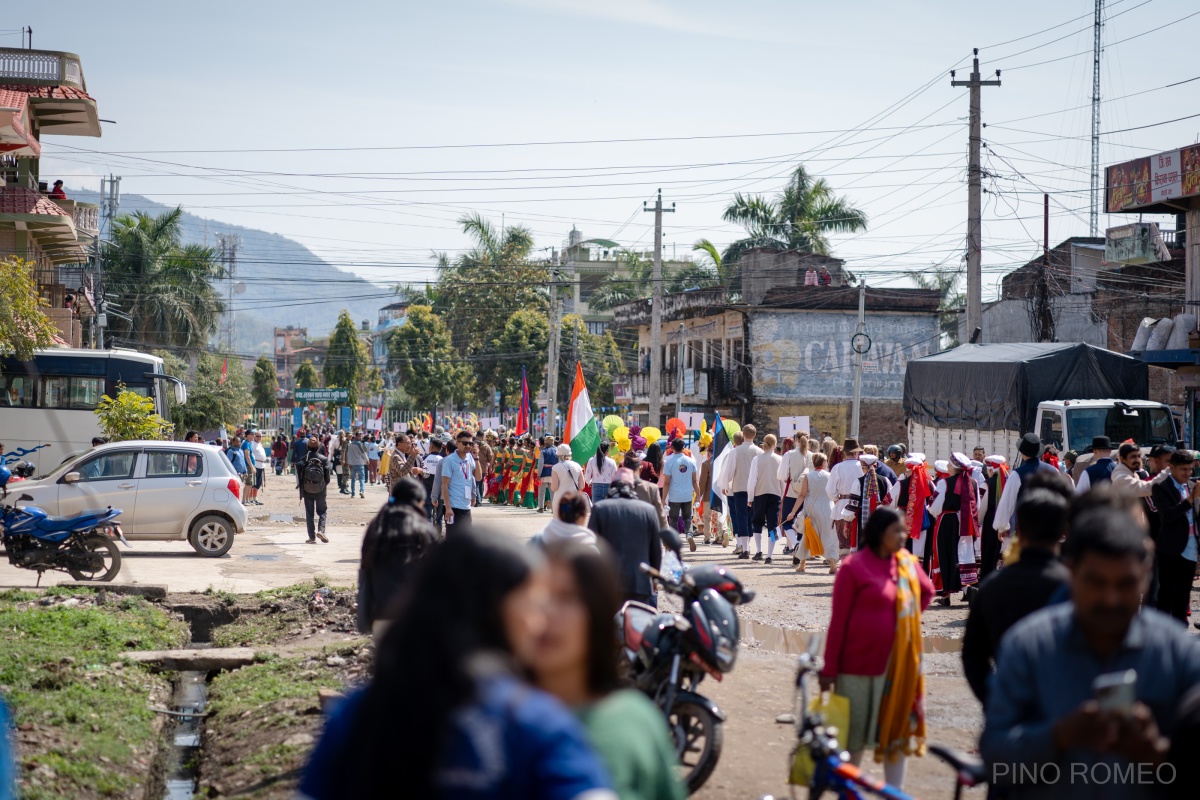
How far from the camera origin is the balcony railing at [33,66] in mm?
36125

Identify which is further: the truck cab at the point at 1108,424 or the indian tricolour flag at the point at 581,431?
the truck cab at the point at 1108,424

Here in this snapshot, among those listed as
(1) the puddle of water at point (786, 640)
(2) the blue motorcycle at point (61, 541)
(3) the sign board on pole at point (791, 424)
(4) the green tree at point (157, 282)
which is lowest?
(1) the puddle of water at point (786, 640)

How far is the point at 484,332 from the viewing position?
69750 mm

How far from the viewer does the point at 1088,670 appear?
Answer: 3346 mm

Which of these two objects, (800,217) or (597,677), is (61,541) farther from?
(800,217)

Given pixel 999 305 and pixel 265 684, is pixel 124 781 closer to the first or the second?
pixel 265 684

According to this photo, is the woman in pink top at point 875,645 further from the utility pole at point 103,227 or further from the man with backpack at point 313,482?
the utility pole at point 103,227

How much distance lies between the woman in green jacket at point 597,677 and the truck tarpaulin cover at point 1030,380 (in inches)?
924

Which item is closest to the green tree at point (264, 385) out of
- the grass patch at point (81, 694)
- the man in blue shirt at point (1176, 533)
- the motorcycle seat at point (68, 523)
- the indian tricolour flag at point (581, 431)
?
the indian tricolour flag at point (581, 431)

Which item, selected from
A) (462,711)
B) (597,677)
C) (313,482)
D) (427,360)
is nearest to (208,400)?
(427,360)

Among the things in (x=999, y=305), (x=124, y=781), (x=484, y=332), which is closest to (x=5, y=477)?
(x=124, y=781)

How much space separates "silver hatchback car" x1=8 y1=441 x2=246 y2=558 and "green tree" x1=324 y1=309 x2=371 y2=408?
62654 millimetres

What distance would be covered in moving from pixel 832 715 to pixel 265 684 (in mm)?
6248

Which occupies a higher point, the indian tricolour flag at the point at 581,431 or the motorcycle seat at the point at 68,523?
the indian tricolour flag at the point at 581,431
